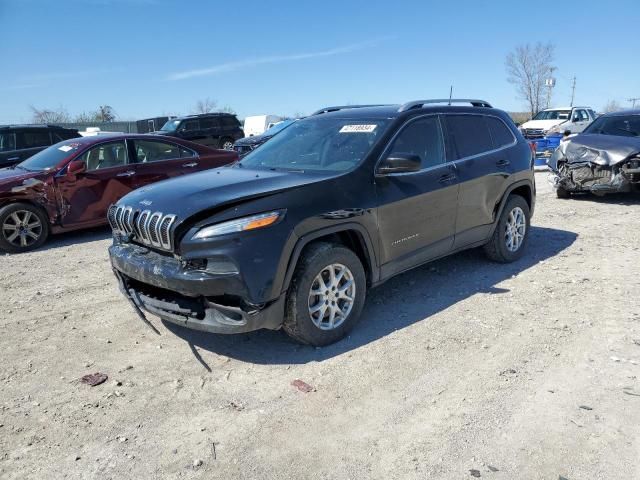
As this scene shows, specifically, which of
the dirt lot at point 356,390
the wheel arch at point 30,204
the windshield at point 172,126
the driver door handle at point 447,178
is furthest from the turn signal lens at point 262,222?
the windshield at point 172,126

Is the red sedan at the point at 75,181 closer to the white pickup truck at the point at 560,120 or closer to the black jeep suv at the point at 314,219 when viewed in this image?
the black jeep suv at the point at 314,219

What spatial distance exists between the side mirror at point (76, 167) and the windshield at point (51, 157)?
29cm

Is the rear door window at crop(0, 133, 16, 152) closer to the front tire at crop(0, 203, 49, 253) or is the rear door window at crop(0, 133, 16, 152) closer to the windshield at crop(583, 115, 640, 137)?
the front tire at crop(0, 203, 49, 253)

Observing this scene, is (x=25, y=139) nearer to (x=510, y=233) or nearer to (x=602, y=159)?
(x=510, y=233)

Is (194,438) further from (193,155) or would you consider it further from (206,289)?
(193,155)

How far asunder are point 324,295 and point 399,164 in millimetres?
1194

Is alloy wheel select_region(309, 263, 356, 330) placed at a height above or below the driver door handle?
below

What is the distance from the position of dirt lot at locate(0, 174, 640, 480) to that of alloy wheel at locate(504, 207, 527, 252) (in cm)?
64

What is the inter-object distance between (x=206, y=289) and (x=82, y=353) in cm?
137

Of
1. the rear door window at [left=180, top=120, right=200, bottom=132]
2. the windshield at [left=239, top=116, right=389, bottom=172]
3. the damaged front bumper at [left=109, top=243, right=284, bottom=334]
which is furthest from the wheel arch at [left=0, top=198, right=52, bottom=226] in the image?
the rear door window at [left=180, top=120, right=200, bottom=132]

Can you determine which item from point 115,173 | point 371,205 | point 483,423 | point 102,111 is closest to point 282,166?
point 371,205

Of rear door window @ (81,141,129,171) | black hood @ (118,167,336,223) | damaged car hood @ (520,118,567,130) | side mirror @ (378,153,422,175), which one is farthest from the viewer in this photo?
damaged car hood @ (520,118,567,130)

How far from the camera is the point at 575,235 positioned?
24.1 ft

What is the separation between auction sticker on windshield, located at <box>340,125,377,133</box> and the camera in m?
4.54
